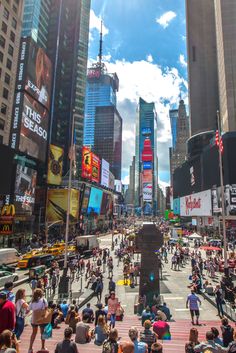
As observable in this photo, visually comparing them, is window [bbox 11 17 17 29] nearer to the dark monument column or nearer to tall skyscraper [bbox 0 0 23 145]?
tall skyscraper [bbox 0 0 23 145]

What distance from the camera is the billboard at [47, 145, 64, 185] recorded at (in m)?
67.1

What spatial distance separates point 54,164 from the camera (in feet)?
227

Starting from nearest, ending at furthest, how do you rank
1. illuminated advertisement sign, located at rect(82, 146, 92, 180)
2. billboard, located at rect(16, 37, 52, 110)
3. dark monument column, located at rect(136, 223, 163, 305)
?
dark monument column, located at rect(136, 223, 163, 305), billboard, located at rect(16, 37, 52, 110), illuminated advertisement sign, located at rect(82, 146, 92, 180)

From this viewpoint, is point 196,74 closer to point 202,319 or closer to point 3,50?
point 3,50

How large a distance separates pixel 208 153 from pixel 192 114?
66755 mm

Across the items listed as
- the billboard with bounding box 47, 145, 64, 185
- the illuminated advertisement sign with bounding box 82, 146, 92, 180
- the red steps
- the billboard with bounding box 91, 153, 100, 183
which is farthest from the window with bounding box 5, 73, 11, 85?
the red steps

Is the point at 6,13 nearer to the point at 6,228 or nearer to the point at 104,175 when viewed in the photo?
the point at 6,228

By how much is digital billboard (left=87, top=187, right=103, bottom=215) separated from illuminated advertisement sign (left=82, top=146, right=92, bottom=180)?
16.6ft

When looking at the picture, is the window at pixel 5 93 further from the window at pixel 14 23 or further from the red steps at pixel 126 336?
the red steps at pixel 126 336

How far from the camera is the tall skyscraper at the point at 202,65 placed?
152375mm

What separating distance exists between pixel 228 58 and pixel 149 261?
115 m

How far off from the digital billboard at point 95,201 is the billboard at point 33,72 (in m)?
35.7

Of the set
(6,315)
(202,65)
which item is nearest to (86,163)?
(6,315)

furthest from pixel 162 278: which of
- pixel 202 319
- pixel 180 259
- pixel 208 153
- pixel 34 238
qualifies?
pixel 208 153
